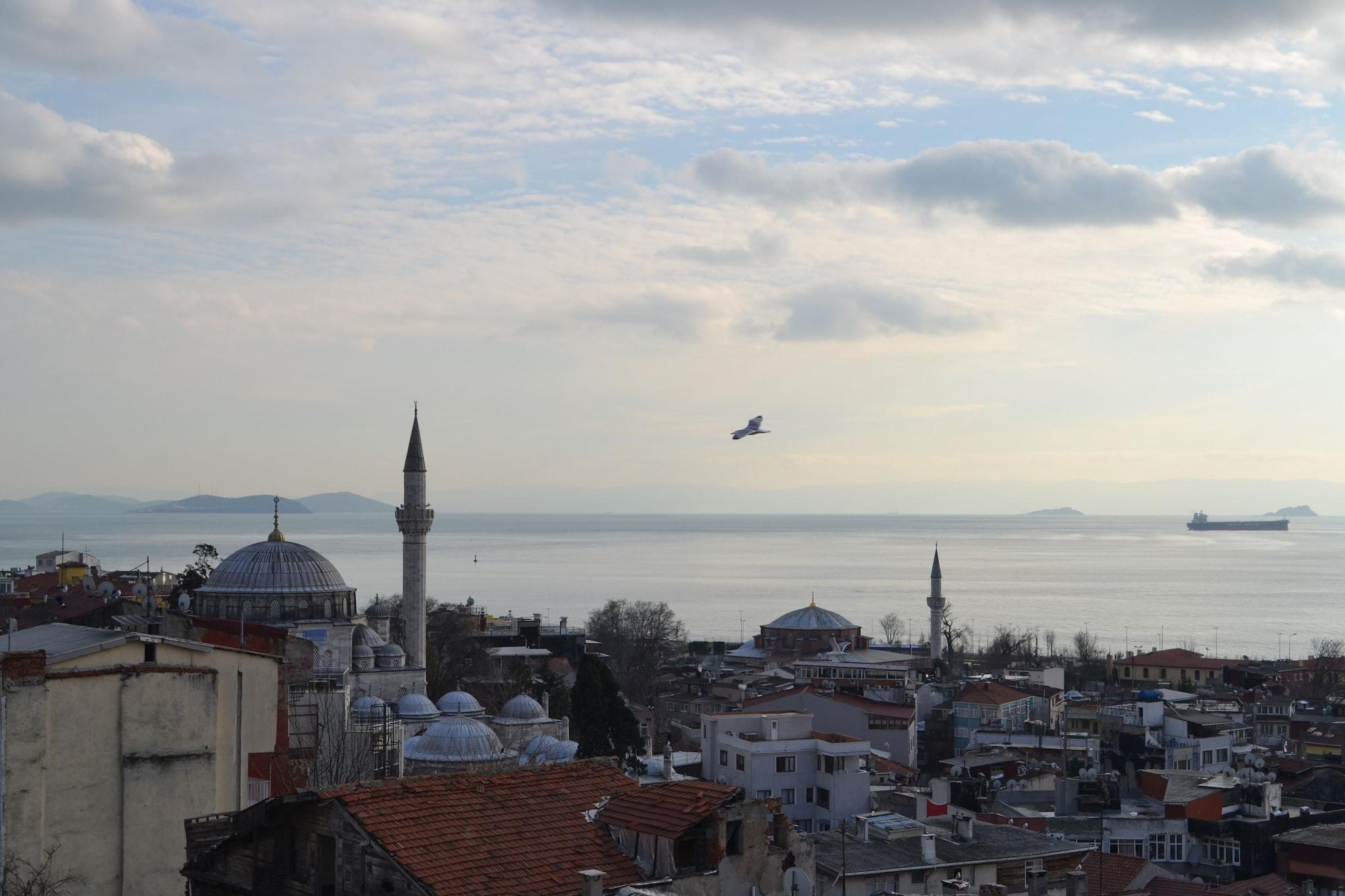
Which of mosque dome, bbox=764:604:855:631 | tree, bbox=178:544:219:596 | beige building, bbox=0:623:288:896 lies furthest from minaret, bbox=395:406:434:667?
beige building, bbox=0:623:288:896

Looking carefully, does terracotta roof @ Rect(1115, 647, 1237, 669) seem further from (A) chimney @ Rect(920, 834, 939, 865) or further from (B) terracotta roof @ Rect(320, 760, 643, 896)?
→ (B) terracotta roof @ Rect(320, 760, 643, 896)

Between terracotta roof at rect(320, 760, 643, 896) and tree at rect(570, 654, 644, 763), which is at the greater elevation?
terracotta roof at rect(320, 760, 643, 896)

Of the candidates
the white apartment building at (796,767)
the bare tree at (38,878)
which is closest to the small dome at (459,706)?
the white apartment building at (796,767)

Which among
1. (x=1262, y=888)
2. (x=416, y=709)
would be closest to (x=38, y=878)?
(x=1262, y=888)

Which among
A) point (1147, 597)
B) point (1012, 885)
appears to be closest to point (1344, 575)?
point (1147, 597)

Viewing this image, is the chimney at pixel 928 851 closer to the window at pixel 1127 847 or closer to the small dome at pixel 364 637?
the window at pixel 1127 847

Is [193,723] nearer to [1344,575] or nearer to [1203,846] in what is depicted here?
[1203,846]

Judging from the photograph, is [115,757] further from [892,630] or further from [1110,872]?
[892,630]
